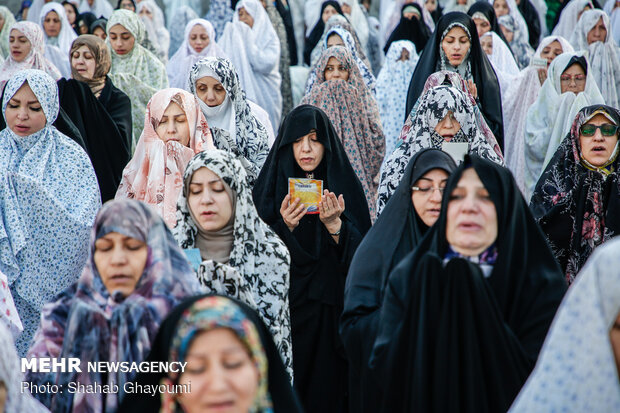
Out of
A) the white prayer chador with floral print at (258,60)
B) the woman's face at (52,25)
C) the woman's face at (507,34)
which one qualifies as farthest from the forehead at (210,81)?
the woman's face at (507,34)

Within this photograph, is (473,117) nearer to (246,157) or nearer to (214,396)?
(246,157)

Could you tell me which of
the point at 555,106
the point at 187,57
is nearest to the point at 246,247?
the point at 555,106

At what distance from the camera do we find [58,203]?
18.8 ft

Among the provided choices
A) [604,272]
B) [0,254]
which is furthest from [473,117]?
[604,272]

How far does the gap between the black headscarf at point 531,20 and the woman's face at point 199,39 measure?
5079 mm

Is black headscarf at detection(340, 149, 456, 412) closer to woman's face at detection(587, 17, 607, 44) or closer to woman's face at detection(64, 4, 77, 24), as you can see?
woman's face at detection(587, 17, 607, 44)

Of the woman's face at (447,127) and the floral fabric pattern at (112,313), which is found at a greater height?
the woman's face at (447,127)

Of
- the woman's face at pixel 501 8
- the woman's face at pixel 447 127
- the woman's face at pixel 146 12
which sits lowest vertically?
the woman's face at pixel 447 127

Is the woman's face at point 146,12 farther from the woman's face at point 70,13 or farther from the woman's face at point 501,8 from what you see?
the woman's face at point 501,8

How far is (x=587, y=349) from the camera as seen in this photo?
274cm

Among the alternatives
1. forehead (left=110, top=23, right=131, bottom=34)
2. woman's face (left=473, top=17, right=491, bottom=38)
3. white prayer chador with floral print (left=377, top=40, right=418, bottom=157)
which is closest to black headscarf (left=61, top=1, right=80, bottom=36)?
forehead (left=110, top=23, right=131, bottom=34)

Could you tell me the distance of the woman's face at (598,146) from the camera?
18.8 feet

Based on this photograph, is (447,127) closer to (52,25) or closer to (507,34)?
(507,34)

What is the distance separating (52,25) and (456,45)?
527cm
